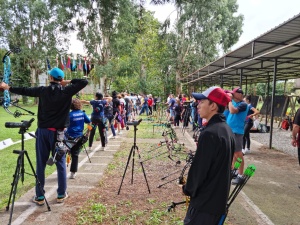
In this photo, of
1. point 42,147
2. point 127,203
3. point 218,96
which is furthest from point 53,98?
point 218,96

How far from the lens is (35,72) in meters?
33.8

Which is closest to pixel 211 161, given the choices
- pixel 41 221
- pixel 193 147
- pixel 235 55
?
pixel 41 221

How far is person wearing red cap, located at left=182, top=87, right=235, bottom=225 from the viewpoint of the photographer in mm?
1854

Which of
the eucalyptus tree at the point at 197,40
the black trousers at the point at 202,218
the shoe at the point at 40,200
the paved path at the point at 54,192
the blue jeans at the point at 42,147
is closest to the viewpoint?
the black trousers at the point at 202,218

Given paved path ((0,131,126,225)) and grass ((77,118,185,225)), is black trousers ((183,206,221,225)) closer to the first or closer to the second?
grass ((77,118,185,225))

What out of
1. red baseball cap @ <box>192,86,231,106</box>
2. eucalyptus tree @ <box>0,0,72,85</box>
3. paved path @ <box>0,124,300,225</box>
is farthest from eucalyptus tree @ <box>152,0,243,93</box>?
red baseball cap @ <box>192,86,231,106</box>

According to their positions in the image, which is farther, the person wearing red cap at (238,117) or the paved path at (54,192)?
the person wearing red cap at (238,117)

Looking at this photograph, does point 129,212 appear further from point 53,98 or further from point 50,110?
point 53,98

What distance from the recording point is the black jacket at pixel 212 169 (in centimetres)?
185

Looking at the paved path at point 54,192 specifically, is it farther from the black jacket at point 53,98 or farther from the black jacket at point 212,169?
the black jacket at point 212,169

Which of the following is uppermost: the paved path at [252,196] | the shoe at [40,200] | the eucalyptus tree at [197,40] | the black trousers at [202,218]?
the eucalyptus tree at [197,40]

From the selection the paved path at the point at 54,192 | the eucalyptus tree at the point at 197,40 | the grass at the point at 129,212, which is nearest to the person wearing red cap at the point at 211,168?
the grass at the point at 129,212

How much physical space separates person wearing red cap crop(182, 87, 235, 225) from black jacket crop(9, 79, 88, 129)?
7.37 feet

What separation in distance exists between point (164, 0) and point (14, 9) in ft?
105
